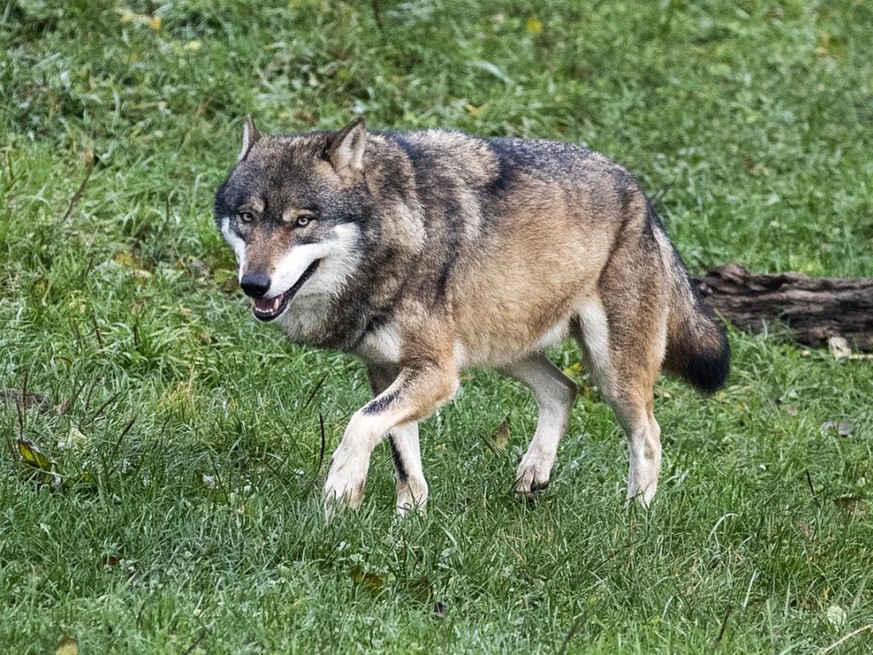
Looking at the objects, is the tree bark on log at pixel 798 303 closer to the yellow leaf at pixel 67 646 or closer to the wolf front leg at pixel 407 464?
the wolf front leg at pixel 407 464

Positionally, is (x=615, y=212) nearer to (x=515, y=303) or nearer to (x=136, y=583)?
(x=515, y=303)

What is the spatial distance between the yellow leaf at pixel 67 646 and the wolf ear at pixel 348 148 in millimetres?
2249

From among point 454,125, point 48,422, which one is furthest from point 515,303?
point 454,125

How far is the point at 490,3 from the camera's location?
12000 millimetres

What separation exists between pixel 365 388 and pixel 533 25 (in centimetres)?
577

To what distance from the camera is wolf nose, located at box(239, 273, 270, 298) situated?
493 centimetres

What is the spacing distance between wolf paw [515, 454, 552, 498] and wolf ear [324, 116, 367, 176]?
1608 millimetres

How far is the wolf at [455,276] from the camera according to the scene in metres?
5.22

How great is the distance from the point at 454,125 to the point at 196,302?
3.28 meters

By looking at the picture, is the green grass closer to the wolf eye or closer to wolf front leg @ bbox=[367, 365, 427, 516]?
wolf front leg @ bbox=[367, 365, 427, 516]

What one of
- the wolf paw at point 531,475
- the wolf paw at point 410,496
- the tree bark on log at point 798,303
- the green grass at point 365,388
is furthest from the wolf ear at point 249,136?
the tree bark on log at point 798,303

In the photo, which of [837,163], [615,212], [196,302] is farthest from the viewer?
[837,163]

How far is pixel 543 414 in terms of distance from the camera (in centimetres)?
646

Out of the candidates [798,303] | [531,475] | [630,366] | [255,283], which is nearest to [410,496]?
[531,475]
